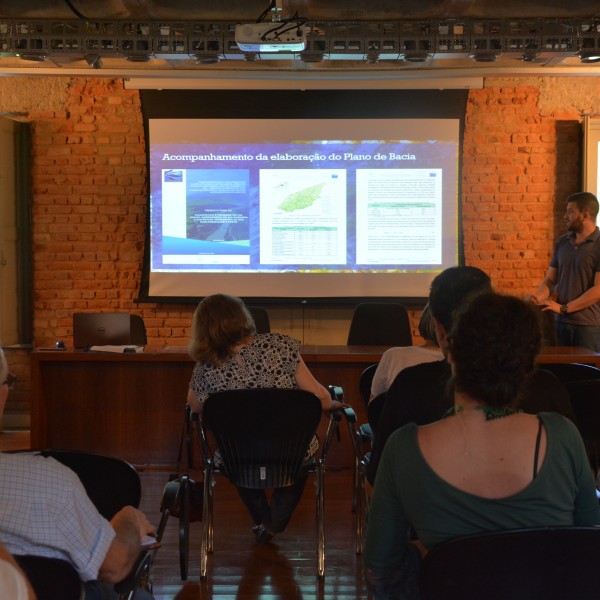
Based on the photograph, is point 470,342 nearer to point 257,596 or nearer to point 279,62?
point 257,596

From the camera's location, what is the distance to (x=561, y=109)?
7242 mm

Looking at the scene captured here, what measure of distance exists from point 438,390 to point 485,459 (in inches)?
28.5

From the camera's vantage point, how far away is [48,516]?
172 centimetres

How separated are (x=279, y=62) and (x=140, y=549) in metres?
5.91

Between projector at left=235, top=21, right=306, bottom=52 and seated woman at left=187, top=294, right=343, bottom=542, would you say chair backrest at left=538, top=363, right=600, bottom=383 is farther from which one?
projector at left=235, top=21, right=306, bottom=52

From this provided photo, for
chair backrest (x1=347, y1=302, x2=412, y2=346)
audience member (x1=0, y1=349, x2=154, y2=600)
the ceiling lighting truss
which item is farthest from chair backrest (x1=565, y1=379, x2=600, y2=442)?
the ceiling lighting truss

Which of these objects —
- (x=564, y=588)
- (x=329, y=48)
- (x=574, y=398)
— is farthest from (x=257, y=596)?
(x=329, y=48)

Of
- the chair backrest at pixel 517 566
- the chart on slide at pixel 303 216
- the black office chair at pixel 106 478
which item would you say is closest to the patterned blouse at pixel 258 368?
the black office chair at pixel 106 478

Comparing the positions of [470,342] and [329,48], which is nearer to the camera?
[470,342]

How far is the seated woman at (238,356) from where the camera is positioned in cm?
376

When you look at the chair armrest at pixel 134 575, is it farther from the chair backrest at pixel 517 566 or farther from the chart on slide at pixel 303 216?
the chart on slide at pixel 303 216

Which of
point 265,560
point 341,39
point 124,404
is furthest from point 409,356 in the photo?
point 341,39

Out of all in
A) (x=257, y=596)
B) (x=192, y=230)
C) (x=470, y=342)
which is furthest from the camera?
(x=192, y=230)

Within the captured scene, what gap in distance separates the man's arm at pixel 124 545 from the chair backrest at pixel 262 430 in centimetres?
132
